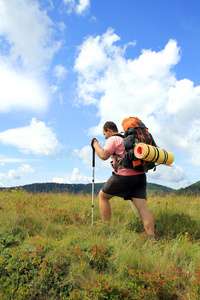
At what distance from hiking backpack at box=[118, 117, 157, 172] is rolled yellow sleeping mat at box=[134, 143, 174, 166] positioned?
30 cm

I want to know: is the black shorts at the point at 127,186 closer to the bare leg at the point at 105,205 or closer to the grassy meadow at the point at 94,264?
the bare leg at the point at 105,205

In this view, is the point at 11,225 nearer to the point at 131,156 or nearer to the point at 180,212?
the point at 131,156

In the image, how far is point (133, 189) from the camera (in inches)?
203

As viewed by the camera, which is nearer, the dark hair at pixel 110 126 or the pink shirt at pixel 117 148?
the pink shirt at pixel 117 148

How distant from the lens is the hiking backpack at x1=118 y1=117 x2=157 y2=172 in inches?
189

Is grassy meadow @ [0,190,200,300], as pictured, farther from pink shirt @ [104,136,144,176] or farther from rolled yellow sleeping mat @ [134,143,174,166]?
rolled yellow sleeping mat @ [134,143,174,166]

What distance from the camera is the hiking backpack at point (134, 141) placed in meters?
4.81

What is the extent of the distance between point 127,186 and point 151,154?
102 cm

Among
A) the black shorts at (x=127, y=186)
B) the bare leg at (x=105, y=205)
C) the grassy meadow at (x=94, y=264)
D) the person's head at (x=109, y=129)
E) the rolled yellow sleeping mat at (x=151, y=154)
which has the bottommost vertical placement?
the grassy meadow at (x=94, y=264)

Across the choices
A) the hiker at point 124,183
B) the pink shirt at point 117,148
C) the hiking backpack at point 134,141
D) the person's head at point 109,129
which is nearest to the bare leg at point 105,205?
the hiker at point 124,183

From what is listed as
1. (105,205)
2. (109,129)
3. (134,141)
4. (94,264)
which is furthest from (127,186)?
(94,264)

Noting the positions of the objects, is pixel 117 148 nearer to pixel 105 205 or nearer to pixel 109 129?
pixel 109 129

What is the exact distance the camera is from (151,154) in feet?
14.4

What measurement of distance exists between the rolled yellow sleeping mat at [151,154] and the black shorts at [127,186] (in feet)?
2.14
